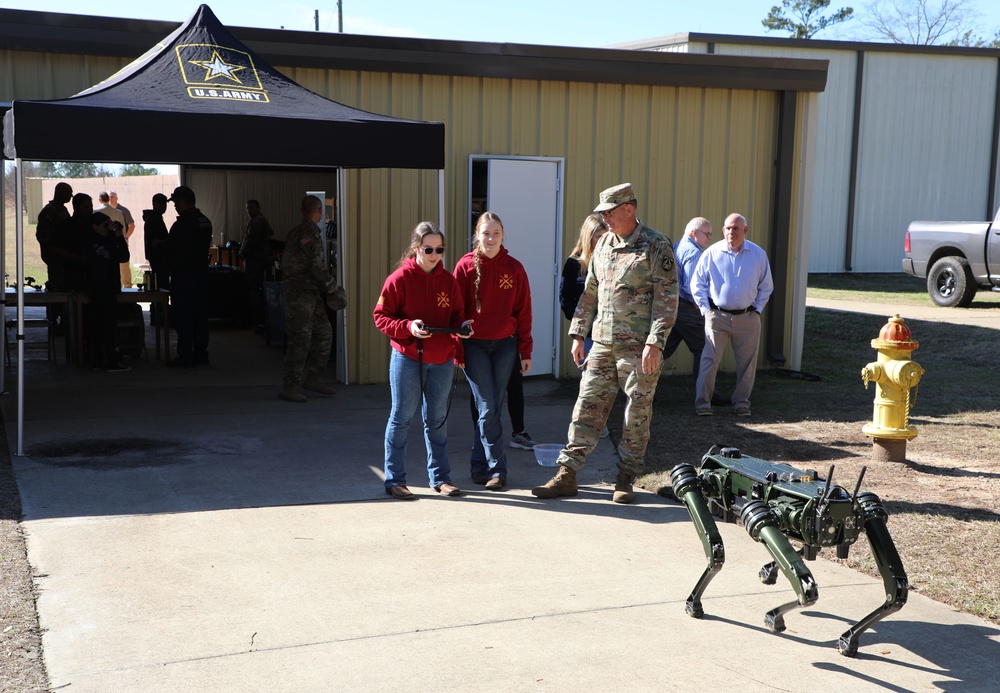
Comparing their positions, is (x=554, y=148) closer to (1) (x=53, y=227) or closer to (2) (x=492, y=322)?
(2) (x=492, y=322)

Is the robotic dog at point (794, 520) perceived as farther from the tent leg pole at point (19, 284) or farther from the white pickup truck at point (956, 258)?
the white pickup truck at point (956, 258)

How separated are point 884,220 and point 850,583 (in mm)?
21338

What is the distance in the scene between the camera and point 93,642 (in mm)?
4023

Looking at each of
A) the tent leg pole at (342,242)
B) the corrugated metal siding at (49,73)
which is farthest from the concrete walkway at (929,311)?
the corrugated metal siding at (49,73)

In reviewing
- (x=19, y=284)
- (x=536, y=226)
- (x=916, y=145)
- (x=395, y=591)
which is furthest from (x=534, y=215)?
(x=916, y=145)

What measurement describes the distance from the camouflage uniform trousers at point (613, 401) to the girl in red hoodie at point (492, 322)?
543 millimetres

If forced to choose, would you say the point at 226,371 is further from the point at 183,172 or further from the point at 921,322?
the point at 921,322

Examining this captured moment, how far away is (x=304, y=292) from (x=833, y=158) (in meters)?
18.0

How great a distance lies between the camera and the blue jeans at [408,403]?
6.12 meters

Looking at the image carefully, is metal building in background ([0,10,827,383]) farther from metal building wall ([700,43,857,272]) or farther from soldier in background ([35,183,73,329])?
metal building wall ([700,43,857,272])

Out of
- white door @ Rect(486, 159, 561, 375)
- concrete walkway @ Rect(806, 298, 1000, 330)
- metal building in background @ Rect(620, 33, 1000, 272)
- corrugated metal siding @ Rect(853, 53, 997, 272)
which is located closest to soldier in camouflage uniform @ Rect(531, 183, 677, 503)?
white door @ Rect(486, 159, 561, 375)

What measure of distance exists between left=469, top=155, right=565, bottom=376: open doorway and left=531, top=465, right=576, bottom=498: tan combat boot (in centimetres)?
431

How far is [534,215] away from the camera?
34.1 ft

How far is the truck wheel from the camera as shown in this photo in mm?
16953
